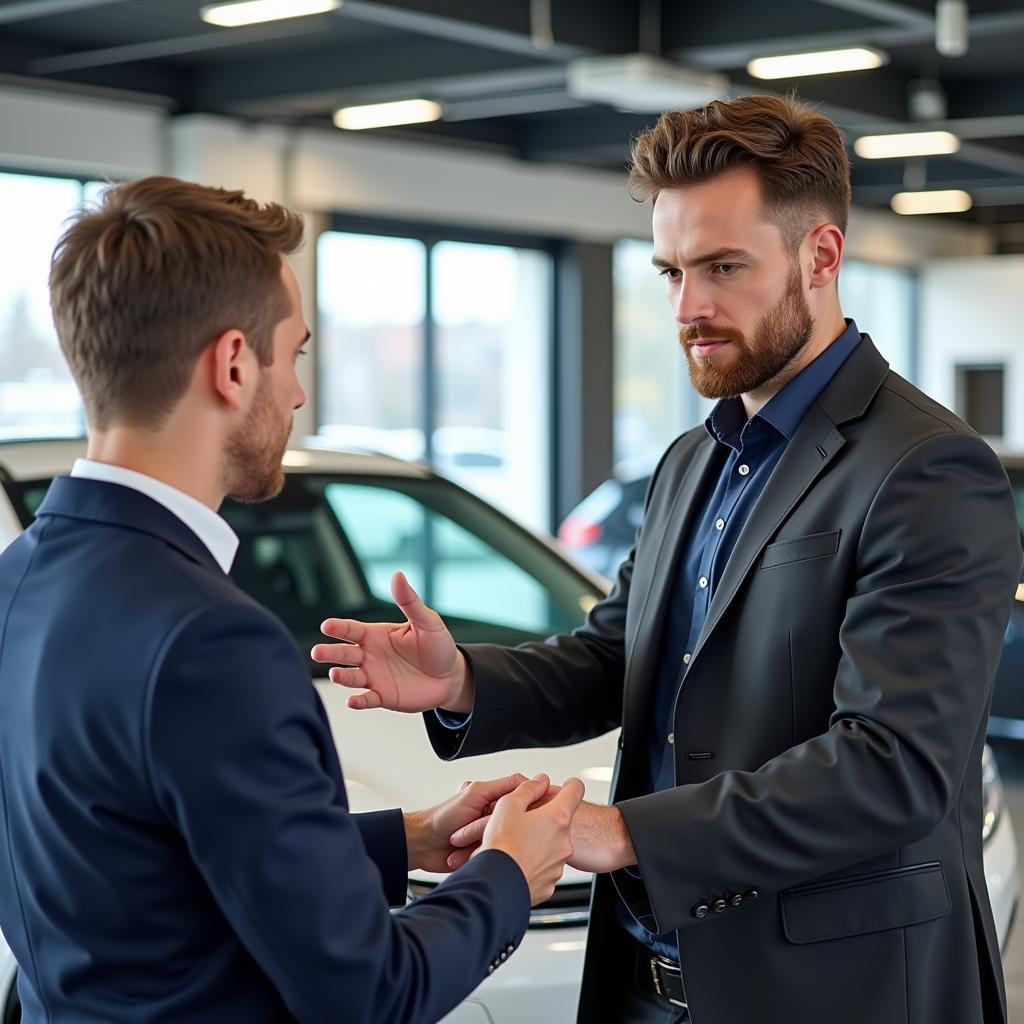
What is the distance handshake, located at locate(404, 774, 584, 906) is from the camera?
150cm

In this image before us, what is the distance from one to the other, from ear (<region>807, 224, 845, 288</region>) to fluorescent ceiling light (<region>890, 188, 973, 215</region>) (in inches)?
458

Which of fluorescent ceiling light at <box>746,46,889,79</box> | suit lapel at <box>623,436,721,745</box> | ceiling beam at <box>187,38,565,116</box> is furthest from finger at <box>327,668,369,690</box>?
ceiling beam at <box>187,38,565,116</box>

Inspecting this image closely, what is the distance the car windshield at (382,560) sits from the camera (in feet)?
12.2

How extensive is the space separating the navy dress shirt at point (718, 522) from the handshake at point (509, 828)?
0.27 m

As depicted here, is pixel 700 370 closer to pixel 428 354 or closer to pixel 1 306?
pixel 1 306

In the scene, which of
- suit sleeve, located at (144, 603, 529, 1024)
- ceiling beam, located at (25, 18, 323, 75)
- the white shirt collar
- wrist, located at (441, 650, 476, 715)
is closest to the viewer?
suit sleeve, located at (144, 603, 529, 1024)

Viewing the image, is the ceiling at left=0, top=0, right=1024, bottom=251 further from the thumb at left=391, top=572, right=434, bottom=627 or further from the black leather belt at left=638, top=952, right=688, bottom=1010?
the black leather belt at left=638, top=952, right=688, bottom=1010

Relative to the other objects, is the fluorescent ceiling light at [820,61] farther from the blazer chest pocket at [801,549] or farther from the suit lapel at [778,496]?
the blazer chest pocket at [801,549]

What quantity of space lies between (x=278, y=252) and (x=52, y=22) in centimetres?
767

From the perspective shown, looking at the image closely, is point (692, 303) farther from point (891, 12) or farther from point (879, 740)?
point (891, 12)

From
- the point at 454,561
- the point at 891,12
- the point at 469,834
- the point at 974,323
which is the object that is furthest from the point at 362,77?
the point at 974,323

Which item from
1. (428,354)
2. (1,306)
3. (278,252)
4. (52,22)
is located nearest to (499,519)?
(278,252)

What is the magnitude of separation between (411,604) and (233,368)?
2.12ft

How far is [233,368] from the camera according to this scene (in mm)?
1311
